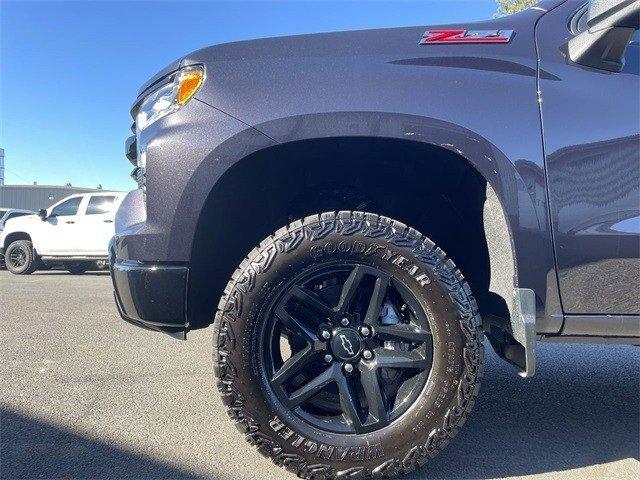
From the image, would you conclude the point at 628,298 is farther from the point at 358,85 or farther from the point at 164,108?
the point at 164,108

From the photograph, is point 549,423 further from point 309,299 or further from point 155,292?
point 155,292

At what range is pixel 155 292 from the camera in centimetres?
175

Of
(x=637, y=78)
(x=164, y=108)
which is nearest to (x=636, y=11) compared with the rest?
(x=637, y=78)

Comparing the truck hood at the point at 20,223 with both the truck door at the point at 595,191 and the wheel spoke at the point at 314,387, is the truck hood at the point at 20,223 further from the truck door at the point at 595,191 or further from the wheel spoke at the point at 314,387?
the truck door at the point at 595,191

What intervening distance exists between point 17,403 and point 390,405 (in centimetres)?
194

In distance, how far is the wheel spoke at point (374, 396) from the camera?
66.3 inches

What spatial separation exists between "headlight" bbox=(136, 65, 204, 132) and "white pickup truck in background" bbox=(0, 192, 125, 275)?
8.61m

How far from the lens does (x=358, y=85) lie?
1.72m

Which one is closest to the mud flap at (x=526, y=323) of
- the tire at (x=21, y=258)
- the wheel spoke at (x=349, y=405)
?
the wheel spoke at (x=349, y=405)

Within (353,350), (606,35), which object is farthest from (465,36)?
(353,350)

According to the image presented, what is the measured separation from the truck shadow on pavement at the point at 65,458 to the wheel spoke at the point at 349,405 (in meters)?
0.63

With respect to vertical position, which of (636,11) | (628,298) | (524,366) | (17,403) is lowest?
(17,403)

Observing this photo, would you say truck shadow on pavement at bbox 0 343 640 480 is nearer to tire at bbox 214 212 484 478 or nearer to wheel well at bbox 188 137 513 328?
tire at bbox 214 212 484 478

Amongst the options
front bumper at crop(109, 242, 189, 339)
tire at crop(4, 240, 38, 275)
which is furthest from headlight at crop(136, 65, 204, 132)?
tire at crop(4, 240, 38, 275)
